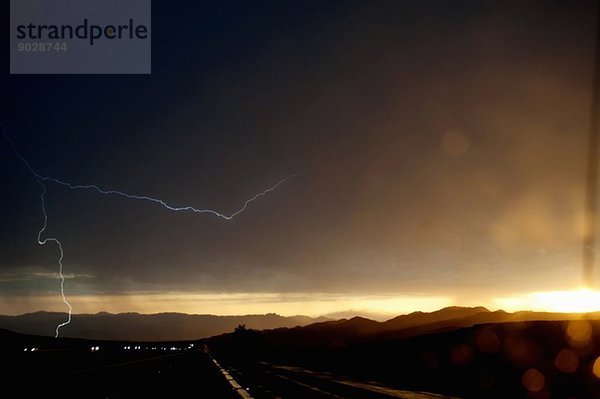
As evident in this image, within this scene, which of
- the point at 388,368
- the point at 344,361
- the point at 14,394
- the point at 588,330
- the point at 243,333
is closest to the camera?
the point at 14,394

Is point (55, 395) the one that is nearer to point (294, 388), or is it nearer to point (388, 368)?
point (294, 388)

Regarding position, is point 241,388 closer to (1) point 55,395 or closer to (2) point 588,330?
(1) point 55,395

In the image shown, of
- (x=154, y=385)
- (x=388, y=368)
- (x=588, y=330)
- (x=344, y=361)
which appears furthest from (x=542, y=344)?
(x=344, y=361)

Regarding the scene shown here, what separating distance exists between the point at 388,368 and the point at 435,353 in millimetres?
3113

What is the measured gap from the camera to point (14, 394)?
76.6 ft

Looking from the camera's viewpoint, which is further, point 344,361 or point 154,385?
point 344,361

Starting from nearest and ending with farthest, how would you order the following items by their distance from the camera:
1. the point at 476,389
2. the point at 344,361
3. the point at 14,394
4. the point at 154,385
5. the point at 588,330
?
the point at 14,394
the point at 476,389
the point at 154,385
the point at 588,330
the point at 344,361

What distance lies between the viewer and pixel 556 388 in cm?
2359

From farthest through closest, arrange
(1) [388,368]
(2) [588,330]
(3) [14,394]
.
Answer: (1) [388,368]
(2) [588,330]
(3) [14,394]

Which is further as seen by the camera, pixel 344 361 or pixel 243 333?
pixel 243 333

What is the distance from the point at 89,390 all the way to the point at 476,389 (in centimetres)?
1392

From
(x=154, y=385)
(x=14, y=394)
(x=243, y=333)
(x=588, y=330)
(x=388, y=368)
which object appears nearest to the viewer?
(x=14, y=394)

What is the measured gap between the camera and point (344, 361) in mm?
60344

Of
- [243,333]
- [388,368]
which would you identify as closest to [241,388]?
[388,368]
